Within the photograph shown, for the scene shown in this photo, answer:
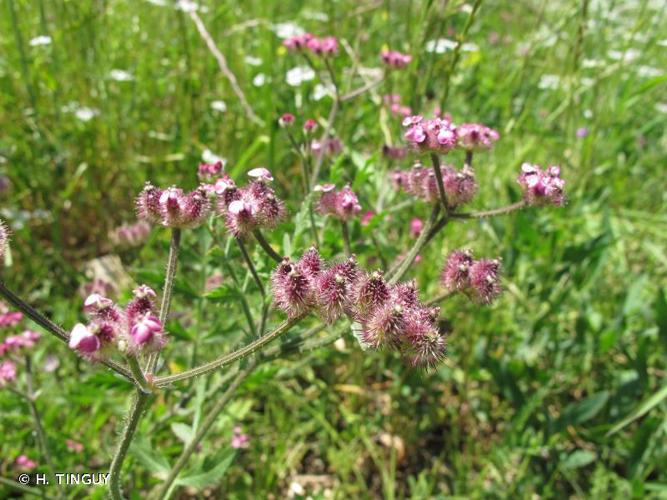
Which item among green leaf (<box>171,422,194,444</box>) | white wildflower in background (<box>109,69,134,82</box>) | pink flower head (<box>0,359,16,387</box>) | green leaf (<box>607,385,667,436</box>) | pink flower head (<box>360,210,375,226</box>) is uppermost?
white wildflower in background (<box>109,69,134,82</box>)

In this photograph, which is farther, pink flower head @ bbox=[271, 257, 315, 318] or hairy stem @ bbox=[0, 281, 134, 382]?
pink flower head @ bbox=[271, 257, 315, 318]

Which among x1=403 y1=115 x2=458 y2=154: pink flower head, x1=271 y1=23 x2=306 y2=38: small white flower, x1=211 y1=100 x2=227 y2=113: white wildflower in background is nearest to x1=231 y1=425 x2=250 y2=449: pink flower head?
x1=403 y1=115 x2=458 y2=154: pink flower head

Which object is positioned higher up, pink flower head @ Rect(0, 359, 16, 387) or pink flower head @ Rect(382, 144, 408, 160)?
pink flower head @ Rect(382, 144, 408, 160)

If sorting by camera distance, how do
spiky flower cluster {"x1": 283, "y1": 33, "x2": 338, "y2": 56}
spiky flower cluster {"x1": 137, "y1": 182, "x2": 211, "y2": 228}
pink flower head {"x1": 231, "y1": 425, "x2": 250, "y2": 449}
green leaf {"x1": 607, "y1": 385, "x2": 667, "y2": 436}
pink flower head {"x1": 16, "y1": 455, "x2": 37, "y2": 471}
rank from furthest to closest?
spiky flower cluster {"x1": 283, "y1": 33, "x2": 338, "y2": 56}, pink flower head {"x1": 231, "y1": 425, "x2": 250, "y2": 449}, green leaf {"x1": 607, "y1": 385, "x2": 667, "y2": 436}, pink flower head {"x1": 16, "y1": 455, "x2": 37, "y2": 471}, spiky flower cluster {"x1": 137, "y1": 182, "x2": 211, "y2": 228}

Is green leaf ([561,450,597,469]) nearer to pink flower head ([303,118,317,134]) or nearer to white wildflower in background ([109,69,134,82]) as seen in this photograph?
pink flower head ([303,118,317,134])

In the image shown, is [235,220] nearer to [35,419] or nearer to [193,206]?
[193,206]

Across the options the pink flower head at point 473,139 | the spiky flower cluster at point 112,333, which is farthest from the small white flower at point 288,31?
the spiky flower cluster at point 112,333
